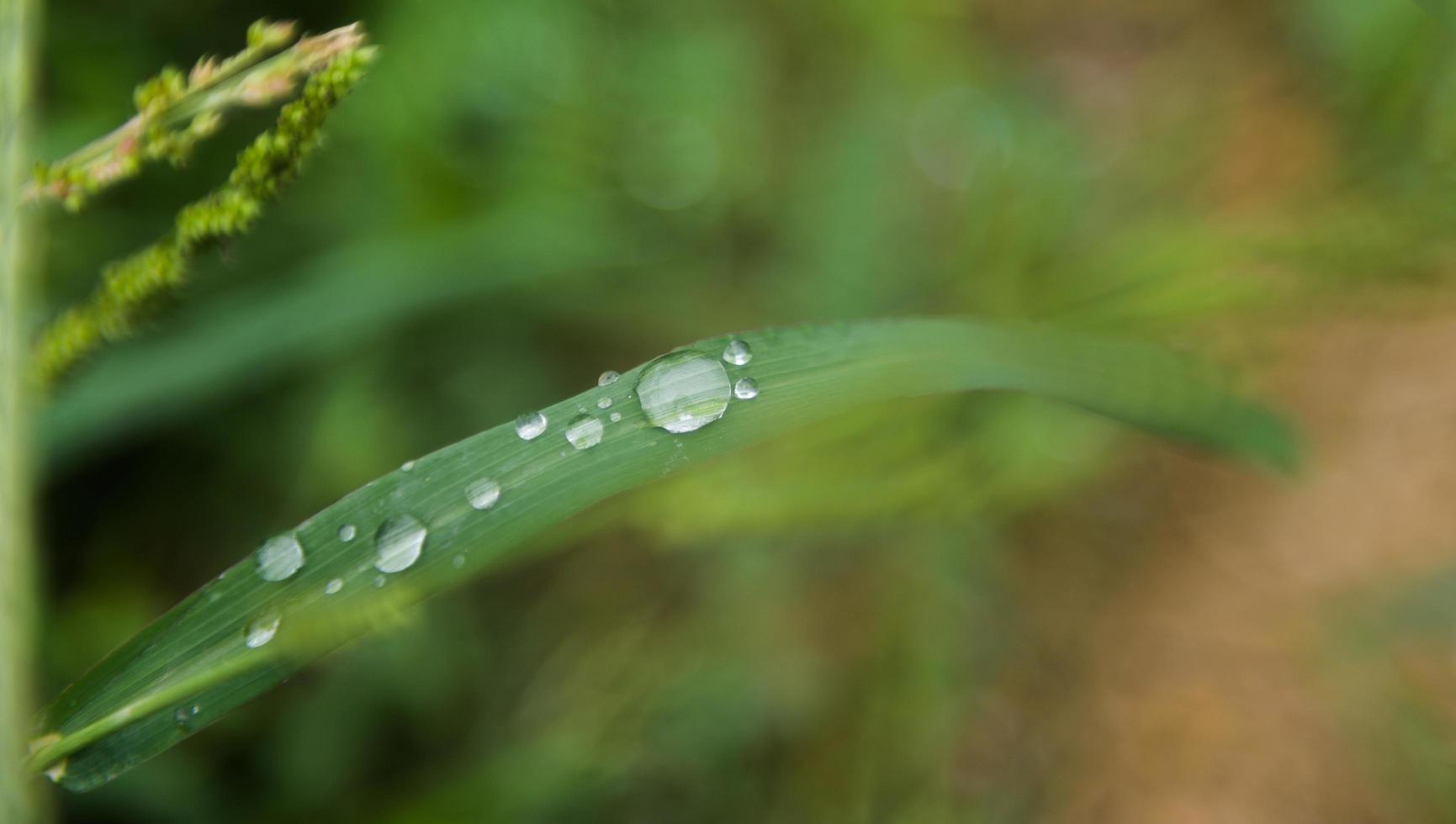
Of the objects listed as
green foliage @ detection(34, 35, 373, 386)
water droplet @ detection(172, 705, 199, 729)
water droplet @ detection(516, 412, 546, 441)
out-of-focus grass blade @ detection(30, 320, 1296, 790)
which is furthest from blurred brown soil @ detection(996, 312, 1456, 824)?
green foliage @ detection(34, 35, 373, 386)

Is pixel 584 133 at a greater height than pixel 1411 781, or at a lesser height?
greater

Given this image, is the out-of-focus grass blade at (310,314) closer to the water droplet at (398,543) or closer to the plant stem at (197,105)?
the plant stem at (197,105)

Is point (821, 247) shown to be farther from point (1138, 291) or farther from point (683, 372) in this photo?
point (683, 372)

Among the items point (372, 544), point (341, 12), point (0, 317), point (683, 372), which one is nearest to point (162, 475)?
point (341, 12)

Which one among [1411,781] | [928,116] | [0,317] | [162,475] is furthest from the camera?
[928,116]

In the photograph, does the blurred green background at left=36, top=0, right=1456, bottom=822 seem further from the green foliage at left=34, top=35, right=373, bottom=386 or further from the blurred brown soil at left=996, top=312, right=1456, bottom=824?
the green foliage at left=34, top=35, right=373, bottom=386

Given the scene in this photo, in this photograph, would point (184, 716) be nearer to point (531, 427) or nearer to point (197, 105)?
point (531, 427)
